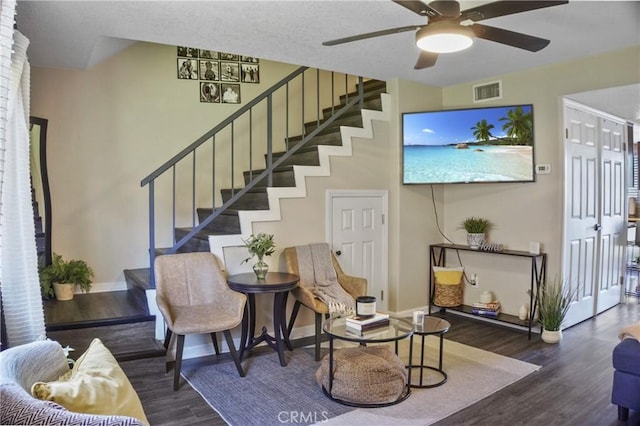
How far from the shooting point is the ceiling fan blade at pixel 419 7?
7.64ft

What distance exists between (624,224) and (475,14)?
Result: 4512 mm

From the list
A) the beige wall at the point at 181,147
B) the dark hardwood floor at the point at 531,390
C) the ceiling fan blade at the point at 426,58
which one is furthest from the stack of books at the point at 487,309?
the ceiling fan blade at the point at 426,58

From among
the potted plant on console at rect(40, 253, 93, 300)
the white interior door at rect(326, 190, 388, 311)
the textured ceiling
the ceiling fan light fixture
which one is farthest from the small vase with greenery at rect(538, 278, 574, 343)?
the potted plant on console at rect(40, 253, 93, 300)

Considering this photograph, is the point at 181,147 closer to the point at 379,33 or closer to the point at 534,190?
the point at 379,33

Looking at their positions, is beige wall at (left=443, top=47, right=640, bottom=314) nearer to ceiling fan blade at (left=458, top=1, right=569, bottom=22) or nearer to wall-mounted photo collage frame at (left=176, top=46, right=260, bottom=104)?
ceiling fan blade at (left=458, top=1, right=569, bottom=22)

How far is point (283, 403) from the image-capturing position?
10.1 ft

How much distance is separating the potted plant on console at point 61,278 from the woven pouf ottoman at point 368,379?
8.66ft

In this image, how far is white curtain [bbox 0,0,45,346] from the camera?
2.46 metres

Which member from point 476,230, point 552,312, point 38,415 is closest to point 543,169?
point 476,230

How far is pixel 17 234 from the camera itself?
253 centimetres

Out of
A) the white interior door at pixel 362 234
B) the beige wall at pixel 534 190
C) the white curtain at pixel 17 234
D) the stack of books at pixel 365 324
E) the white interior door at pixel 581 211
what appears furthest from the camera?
the white interior door at pixel 362 234

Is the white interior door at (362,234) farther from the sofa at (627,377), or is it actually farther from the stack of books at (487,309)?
the sofa at (627,377)

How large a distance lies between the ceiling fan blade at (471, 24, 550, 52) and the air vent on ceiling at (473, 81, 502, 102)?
213cm

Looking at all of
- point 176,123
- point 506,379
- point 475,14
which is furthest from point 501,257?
point 176,123
